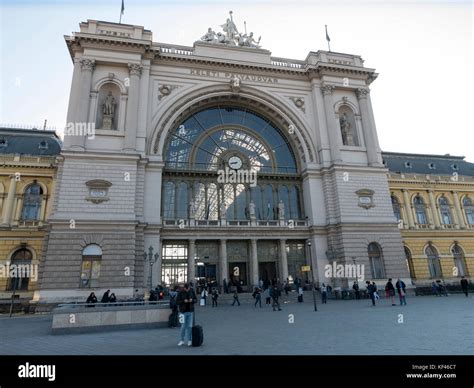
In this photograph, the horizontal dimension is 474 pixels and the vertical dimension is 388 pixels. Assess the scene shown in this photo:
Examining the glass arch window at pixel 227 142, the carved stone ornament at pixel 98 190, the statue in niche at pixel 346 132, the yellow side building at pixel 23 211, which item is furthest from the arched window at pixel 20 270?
the statue in niche at pixel 346 132

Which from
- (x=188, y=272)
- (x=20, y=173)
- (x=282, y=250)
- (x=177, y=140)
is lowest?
(x=188, y=272)

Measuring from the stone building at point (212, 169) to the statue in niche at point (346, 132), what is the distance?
0.47 feet

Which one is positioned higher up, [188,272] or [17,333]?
[188,272]

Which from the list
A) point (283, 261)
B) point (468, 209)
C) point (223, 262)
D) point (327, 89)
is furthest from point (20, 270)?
point (468, 209)

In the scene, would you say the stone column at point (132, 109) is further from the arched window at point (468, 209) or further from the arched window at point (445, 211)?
the arched window at point (468, 209)

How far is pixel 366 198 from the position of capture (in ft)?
117

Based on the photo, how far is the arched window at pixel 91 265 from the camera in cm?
2616

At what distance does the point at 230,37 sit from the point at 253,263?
2952 cm

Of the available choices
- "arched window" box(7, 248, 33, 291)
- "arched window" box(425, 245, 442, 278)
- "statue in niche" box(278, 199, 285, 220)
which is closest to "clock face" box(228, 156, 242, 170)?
"statue in niche" box(278, 199, 285, 220)

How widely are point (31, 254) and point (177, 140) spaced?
20.7 metres

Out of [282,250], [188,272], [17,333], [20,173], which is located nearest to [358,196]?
[282,250]

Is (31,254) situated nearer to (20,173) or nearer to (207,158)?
(20,173)
